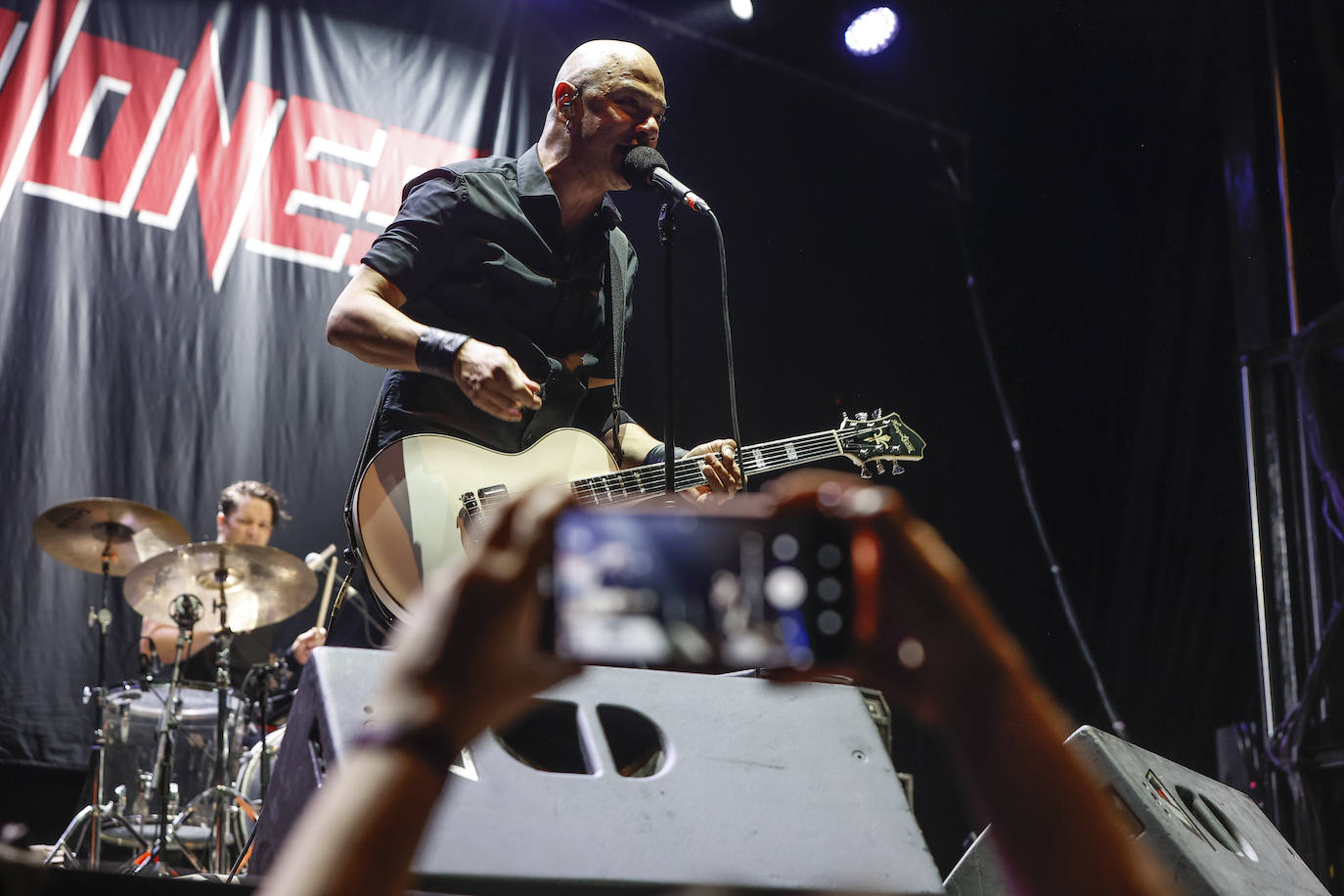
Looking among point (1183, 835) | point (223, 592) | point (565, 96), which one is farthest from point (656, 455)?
point (223, 592)

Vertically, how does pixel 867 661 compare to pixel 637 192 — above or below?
below

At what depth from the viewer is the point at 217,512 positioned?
4484 millimetres

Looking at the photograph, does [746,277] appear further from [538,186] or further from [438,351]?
[438,351]

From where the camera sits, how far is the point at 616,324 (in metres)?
2.76

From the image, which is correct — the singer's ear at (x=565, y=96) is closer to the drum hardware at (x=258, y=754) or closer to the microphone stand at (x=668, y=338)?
the microphone stand at (x=668, y=338)

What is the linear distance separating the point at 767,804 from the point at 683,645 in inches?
41.8

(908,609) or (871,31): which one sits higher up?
(871,31)

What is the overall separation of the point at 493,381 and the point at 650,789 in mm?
969

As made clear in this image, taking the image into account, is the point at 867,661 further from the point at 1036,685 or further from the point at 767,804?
the point at 767,804

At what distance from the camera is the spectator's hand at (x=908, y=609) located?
60 cm

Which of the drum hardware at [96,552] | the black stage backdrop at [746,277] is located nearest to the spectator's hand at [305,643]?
the black stage backdrop at [746,277]

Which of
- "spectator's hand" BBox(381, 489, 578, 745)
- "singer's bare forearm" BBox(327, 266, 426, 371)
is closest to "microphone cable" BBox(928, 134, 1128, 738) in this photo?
"singer's bare forearm" BBox(327, 266, 426, 371)

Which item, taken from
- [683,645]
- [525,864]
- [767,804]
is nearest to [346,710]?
[525,864]

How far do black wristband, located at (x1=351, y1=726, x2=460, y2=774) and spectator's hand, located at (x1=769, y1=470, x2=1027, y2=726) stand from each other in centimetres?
21
